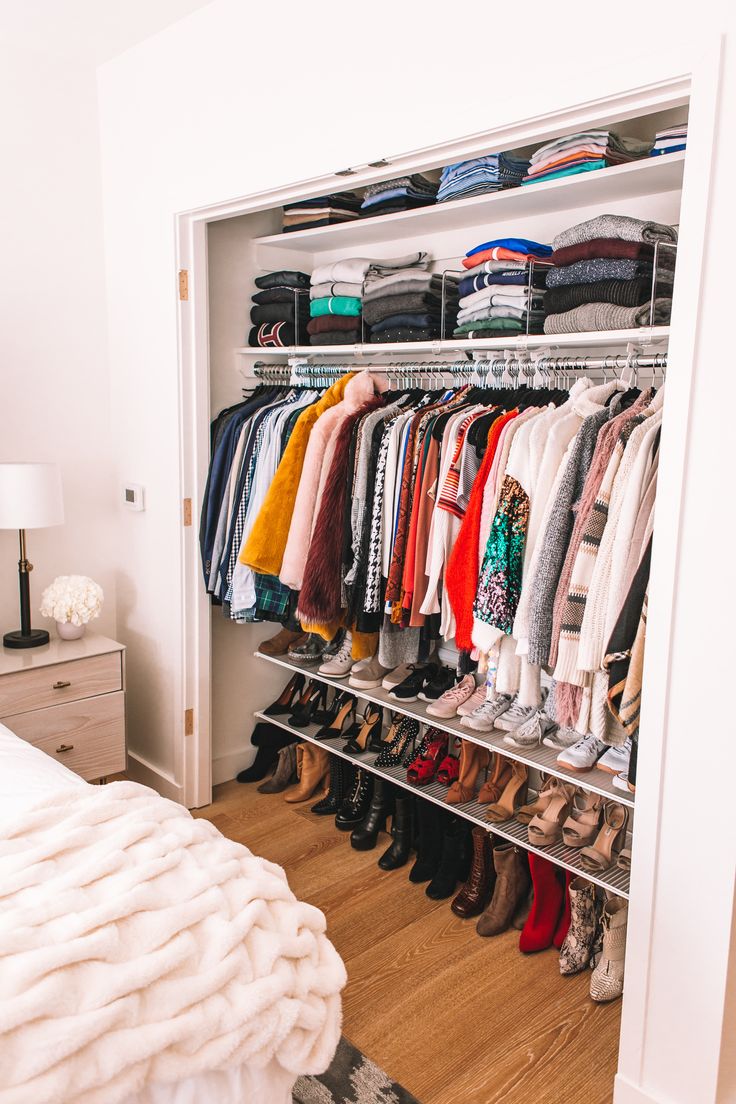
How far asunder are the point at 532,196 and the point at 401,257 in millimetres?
644

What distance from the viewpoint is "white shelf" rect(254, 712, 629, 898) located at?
2.24 metres

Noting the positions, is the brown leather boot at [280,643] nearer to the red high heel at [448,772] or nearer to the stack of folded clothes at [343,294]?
the red high heel at [448,772]

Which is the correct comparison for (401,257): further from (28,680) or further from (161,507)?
(28,680)

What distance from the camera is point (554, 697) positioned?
2082 millimetres

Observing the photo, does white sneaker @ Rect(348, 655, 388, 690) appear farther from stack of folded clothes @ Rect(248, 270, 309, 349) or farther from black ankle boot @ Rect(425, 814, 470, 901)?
stack of folded clothes @ Rect(248, 270, 309, 349)

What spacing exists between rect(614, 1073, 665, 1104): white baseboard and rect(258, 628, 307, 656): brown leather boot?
1.90m

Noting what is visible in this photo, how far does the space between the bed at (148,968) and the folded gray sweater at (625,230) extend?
67.3 inches

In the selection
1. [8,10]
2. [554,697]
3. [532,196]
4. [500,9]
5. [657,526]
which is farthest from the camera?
[8,10]

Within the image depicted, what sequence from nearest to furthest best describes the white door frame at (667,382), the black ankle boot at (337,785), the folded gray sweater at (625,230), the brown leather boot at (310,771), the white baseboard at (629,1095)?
the white door frame at (667,382), the white baseboard at (629,1095), the folded gray sweater at (625,230), the black ankle boot at (337,785), the brown leather boot at (310,771)

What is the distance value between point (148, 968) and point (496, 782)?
1.62 meters

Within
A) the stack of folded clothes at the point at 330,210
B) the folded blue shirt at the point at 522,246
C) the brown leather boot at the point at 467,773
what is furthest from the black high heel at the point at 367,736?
the stack of folded clothes at the point at 330,210

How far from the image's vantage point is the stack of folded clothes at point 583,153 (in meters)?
2.20

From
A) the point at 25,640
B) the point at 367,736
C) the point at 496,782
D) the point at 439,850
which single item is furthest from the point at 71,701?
the point at 496,782

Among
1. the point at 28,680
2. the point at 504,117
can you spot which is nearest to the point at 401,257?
the point at 504,117
